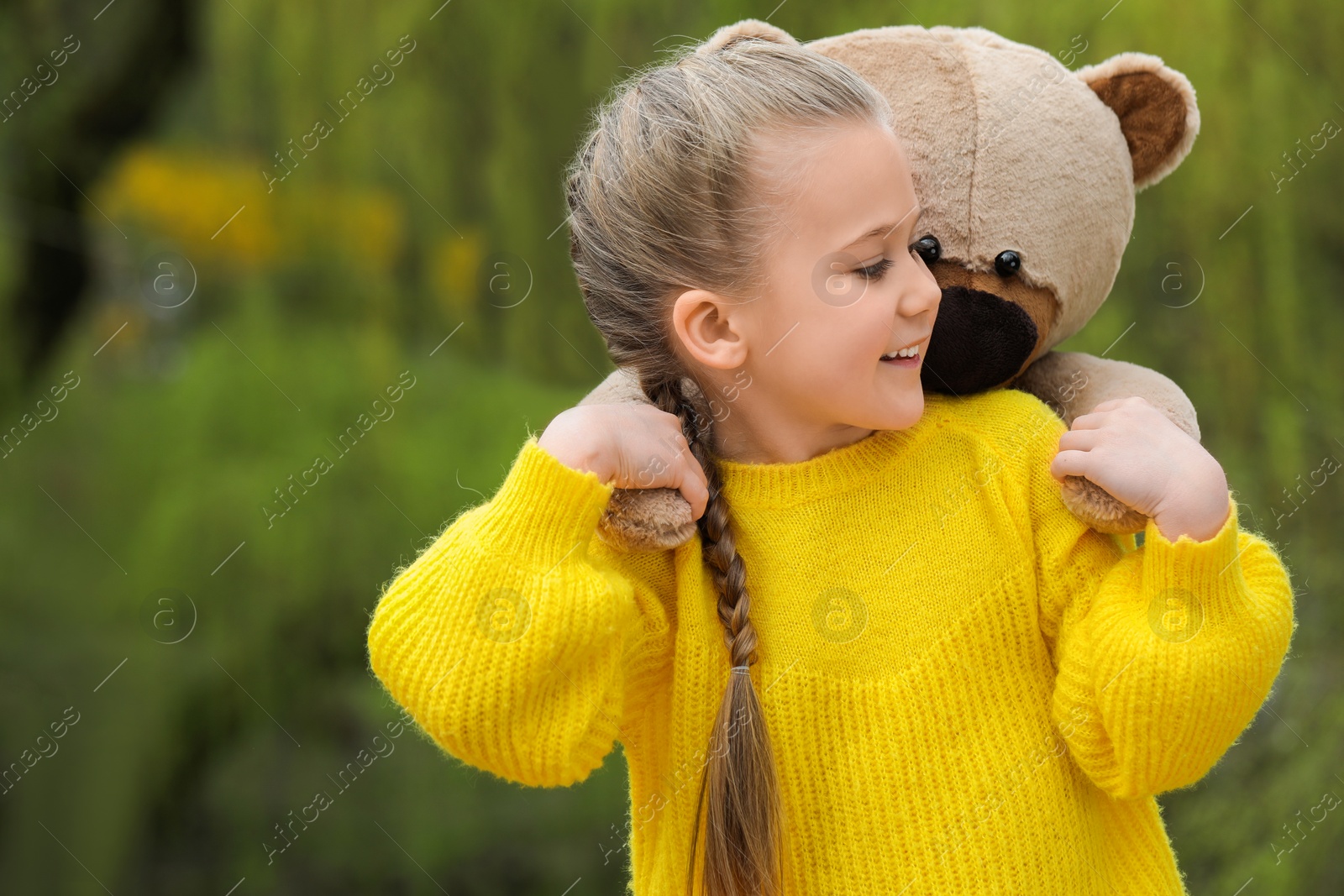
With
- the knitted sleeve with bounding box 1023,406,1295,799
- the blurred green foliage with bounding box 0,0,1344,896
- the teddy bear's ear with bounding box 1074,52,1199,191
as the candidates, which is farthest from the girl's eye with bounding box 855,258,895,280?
the blurred green foliage with bounding box 0,0,1344,896

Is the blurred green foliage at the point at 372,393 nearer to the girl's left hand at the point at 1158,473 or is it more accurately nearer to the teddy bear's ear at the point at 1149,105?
the teddy bear's ear at the point at 1149,105

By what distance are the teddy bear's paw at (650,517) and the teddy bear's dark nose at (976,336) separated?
235 millimetres

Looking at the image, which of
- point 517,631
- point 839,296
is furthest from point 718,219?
point 517,631

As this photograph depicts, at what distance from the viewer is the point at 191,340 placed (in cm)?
309

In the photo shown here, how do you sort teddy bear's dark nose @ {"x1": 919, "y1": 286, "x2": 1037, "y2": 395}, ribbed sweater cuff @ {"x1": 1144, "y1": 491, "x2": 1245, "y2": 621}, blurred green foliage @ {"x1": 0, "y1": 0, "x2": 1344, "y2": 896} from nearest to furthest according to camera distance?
ribbed sweater cuff @ {"x1": 1144, "y1": 491, "x2": 1245, "y2": 621}
teddy bear's dark nose @ {"x1": 919, "y1": 286, "x2": 1037, "y2": 395}
blurred green foliage @ {"x1": 0, "y1": 0, "x2": 1344, "y2": 896}

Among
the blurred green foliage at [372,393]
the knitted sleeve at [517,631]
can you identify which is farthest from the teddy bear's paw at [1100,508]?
the blurred green foliage at [372,393]

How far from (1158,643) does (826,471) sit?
296 mm

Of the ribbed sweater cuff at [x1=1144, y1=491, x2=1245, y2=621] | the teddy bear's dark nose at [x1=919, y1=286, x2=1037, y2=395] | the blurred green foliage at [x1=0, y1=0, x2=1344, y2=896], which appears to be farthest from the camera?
the blurred green foliage at [x1=0, y1=0, x2=1344, y2=896]

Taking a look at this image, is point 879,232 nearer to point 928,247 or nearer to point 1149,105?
point 928,247

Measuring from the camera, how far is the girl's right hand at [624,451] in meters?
1.01

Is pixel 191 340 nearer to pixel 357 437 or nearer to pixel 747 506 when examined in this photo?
pixel 357 437

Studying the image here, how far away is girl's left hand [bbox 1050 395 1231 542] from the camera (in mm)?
969

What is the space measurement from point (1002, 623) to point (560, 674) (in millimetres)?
367

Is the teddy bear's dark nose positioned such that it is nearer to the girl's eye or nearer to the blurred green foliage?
the girl's eye
